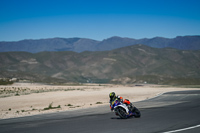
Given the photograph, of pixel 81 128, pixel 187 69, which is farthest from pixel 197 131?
pixel 187 69

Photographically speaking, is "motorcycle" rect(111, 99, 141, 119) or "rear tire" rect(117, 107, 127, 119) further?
"rear tire" rect(117, 107, 127, 119)

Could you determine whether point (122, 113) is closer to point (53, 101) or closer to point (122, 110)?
point (122, 110)

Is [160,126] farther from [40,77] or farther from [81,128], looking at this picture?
[40,77]

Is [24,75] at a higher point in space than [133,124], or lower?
higher

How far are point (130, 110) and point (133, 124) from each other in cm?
183

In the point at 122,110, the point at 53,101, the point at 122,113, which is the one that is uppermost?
the point at 53,101

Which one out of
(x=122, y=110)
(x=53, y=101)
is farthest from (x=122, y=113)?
(x=53, y=101)

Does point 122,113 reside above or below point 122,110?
below

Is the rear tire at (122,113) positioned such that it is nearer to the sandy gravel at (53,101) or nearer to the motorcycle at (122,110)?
the motorcycle at (122,110)

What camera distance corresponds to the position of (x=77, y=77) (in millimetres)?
192125

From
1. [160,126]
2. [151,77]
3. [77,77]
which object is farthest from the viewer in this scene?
[77,77]

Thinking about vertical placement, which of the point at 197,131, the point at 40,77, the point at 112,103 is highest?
the point at 40,77

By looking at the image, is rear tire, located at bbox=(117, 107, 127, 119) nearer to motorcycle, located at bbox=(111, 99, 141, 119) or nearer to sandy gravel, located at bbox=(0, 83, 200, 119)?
motorcycle, located at bbox=(111, 99, 141, 119)

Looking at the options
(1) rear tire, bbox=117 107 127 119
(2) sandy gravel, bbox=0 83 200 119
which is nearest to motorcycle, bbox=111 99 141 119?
(1) rear tire, bbox=117 107 127 119
